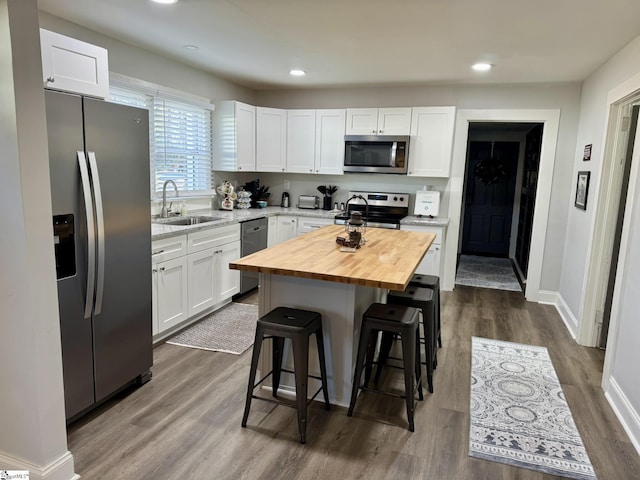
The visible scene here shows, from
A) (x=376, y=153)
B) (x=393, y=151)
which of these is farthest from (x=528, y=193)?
(x=376, y=153)

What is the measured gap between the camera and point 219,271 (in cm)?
411

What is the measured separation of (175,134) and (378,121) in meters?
2.29

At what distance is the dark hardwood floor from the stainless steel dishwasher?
1.49m

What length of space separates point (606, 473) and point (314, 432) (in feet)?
4.76

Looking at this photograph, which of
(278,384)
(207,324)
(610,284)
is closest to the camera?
(278,384)

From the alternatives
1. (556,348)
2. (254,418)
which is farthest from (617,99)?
(254,418)

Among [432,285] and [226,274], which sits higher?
[432,285]

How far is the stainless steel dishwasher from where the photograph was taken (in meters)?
4.52

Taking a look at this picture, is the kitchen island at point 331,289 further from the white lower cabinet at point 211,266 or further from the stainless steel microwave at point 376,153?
the stainless steel microwave at point 376,153

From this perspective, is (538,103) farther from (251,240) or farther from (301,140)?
(251,240)

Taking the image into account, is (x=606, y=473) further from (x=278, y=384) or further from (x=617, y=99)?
(x=617, y=99)

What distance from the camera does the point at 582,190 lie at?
406cm

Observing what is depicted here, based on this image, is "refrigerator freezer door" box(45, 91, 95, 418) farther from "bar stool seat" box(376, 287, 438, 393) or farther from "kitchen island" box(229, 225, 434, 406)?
"bar stool seat" box(376, 287, 438, 393)

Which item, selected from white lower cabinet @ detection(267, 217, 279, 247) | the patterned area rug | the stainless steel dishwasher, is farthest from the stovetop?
the patterned area rug
